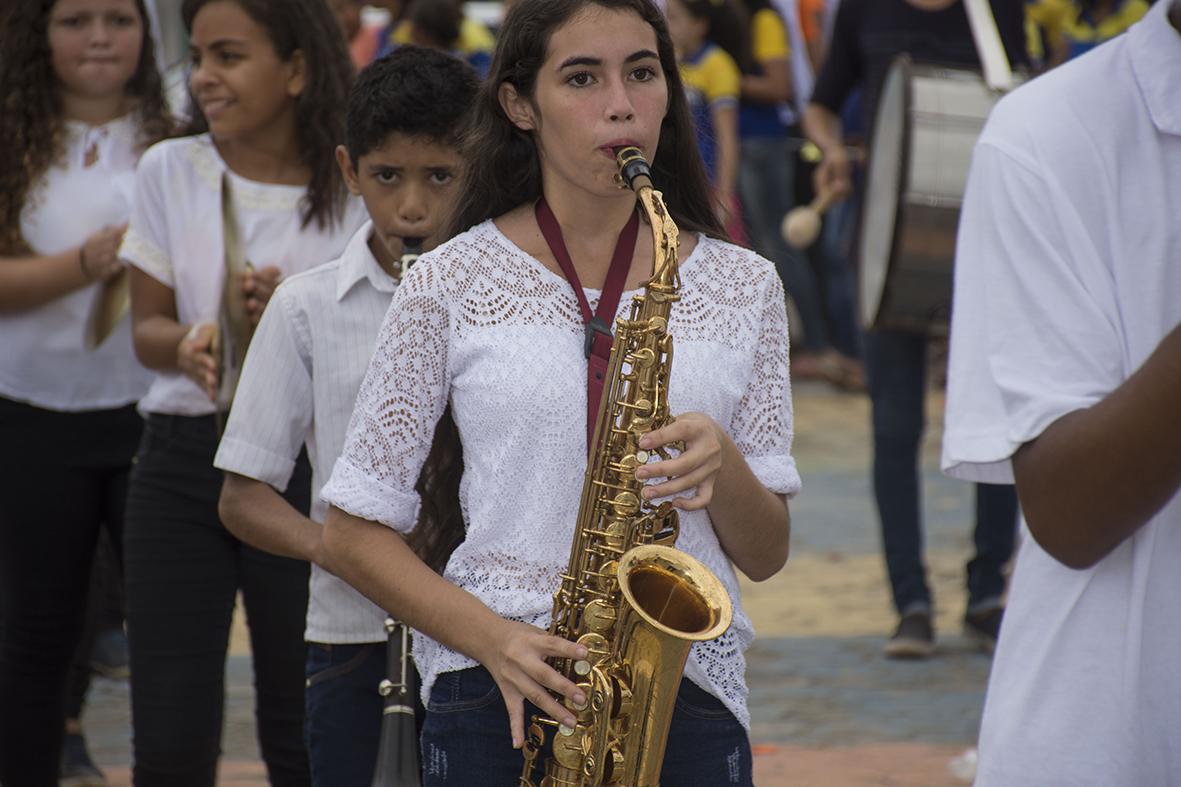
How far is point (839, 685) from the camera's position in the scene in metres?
5.85

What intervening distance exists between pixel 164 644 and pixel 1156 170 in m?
2.51

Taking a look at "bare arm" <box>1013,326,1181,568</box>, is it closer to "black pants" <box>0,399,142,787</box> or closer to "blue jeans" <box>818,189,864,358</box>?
"black pants" <box>0,399,142,787</box>

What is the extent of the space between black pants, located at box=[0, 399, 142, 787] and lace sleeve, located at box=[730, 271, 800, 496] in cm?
236

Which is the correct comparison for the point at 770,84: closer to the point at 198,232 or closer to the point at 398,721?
the point at 198,232

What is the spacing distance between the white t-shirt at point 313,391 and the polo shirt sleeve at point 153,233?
88cm

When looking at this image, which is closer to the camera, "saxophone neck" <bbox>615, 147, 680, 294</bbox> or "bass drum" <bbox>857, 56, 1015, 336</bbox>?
"saxophone neck" <bbox>615, 147, 680, 294</bbox>

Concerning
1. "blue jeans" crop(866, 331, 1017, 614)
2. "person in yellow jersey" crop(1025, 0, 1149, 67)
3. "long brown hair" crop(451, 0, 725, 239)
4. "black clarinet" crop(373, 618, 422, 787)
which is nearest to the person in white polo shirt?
"black clarinet" crop(373, 618, 422, 787)

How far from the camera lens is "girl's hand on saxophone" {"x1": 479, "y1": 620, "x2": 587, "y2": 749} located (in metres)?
2.29

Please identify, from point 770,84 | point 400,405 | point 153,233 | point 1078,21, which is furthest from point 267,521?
point 770,84

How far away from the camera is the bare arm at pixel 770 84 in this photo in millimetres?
11148

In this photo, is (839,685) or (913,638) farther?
(913,638)

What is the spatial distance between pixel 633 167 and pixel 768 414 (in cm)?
44

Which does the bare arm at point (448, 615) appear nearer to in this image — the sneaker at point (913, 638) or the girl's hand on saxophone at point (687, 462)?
the girl's hand on saxophone at point (687, 462)

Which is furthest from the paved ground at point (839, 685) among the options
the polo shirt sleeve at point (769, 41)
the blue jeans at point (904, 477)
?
the polo shirt sleeve at point (769, 41)
